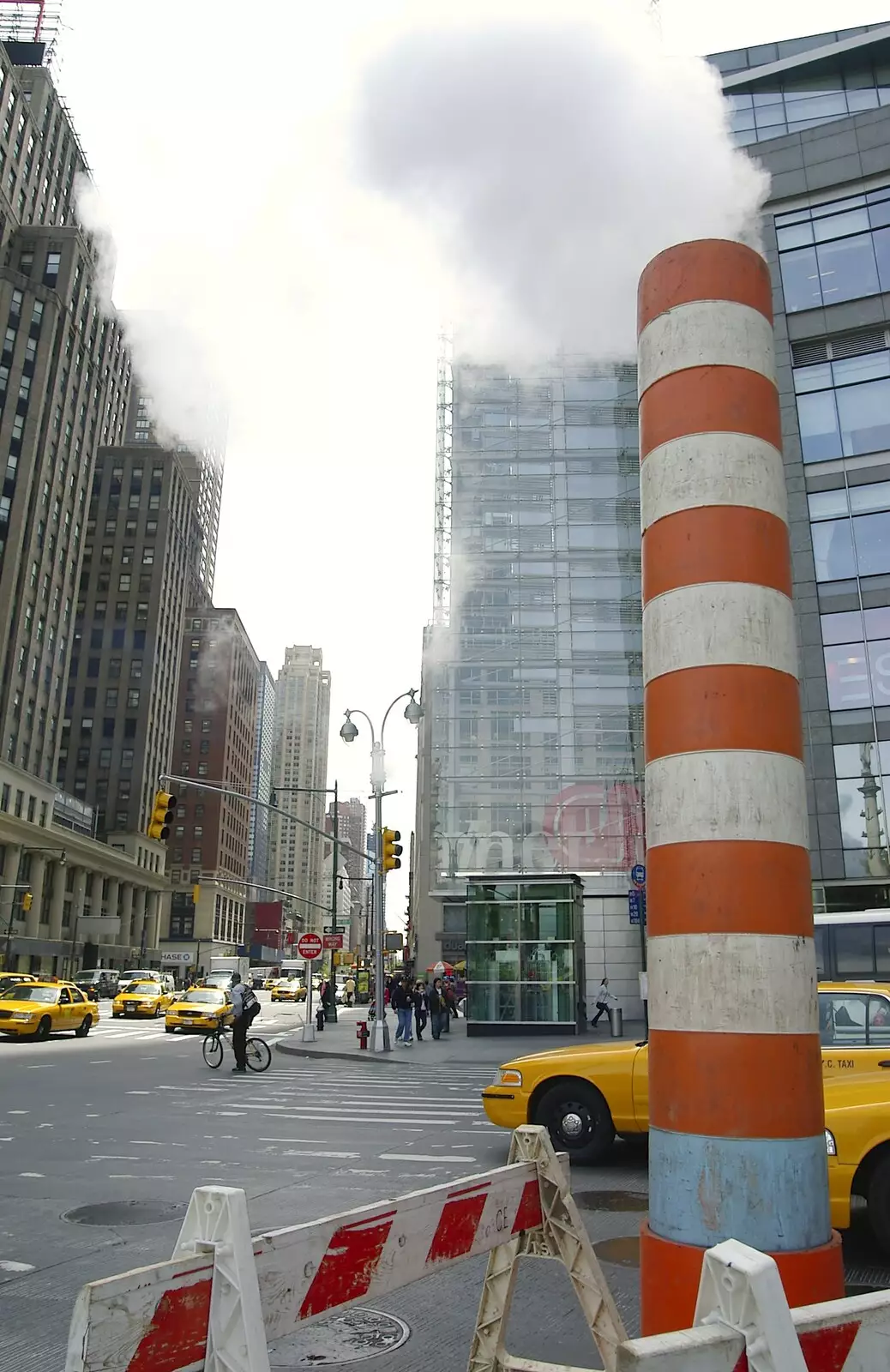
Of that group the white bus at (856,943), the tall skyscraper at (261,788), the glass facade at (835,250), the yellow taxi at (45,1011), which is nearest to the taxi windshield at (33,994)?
the yellow taxi at (45,1011)

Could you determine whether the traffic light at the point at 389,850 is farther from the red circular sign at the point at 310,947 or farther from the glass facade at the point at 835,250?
the glass facade at the point at 835,250

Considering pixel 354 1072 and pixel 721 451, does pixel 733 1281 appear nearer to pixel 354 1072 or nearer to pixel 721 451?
pixel 721 451

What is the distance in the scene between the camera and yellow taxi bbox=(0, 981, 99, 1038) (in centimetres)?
2538

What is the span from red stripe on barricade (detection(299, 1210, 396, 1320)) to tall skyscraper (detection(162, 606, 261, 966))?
116491 millimetres

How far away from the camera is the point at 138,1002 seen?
38531mm

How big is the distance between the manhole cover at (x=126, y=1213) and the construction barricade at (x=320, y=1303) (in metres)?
5.34

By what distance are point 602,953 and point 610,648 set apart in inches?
467

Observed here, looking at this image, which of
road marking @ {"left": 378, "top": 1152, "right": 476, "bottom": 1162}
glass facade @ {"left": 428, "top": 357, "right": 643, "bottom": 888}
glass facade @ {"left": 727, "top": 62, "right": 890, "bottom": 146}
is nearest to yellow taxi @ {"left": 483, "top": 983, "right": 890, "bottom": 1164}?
road marking @ {"left": 378, "top": 1152, "right": 476, "bottom": 1162}

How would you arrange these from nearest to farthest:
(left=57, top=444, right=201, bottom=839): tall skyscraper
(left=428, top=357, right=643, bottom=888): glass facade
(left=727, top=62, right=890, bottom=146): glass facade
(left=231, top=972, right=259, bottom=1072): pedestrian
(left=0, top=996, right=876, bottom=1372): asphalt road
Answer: (left=0, top=996, right=876, bottom=1372): asphalt road < (left=231, top=972, right=259, bottom=1072): pedestrian < (left=727, top=62, right=890, bottom=146): glass facade < (left=428, top=357, right=643, bottom=888): glass facade < (left=57, top=444, right=201, bottom=839): tall skyscraper

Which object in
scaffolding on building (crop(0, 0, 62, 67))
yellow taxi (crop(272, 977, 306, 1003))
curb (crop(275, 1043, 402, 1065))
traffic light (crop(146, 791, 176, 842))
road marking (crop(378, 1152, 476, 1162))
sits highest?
scaffolding on building (crop(0, 0, 62, 67))

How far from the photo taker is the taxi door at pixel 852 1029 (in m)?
8.47

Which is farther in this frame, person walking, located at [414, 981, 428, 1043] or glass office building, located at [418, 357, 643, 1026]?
glass office building, located at [418, 357, 643, 1026]

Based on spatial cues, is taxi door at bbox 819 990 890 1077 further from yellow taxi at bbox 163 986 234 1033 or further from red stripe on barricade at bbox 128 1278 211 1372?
yellow taxi at bbox 163 986 234 1033

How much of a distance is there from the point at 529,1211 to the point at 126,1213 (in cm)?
532
